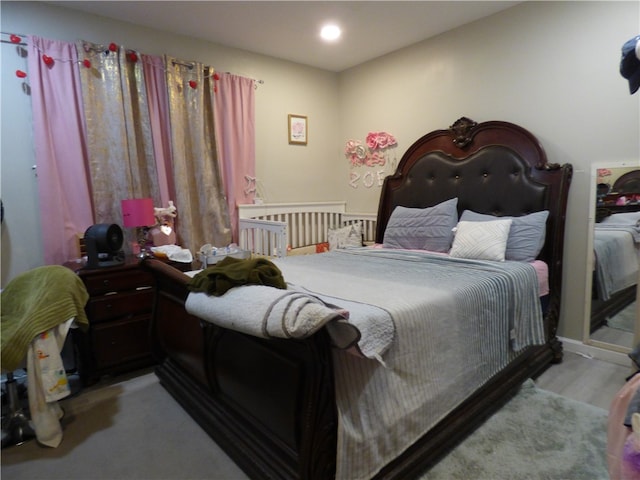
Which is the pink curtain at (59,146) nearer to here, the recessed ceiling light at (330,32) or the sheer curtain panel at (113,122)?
the sheer curtain panel at (113,122)

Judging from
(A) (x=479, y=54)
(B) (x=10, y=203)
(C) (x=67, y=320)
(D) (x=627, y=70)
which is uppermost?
(A) (x=479, y=54)

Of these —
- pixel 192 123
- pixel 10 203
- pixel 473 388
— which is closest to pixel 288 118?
pixel 192 123

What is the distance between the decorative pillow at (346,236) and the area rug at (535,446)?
2057 mm

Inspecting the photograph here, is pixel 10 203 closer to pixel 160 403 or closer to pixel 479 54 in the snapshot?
pixel 160 403

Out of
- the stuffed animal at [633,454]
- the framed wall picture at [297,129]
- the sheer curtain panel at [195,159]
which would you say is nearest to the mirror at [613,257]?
the stuffed animal at [633,454]

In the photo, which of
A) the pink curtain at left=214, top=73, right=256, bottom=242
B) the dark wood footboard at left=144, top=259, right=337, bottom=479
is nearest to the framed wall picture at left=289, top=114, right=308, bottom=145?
the pink curtain at left=214, top=73, right=256, bottom=242

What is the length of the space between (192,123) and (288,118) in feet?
3.51

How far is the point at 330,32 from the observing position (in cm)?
306

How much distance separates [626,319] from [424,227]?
142 cm

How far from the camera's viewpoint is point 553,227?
2.48 m

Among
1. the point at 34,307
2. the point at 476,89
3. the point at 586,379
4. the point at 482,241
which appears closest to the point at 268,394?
the point at 34,307

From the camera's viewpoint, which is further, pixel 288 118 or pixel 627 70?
pixel 288 118

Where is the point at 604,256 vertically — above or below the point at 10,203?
below

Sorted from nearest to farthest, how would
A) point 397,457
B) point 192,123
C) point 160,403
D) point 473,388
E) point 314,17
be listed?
1. point 397,457
2. point 473,388
3. point 160,403
4. point 314,17
5. point 192,123
